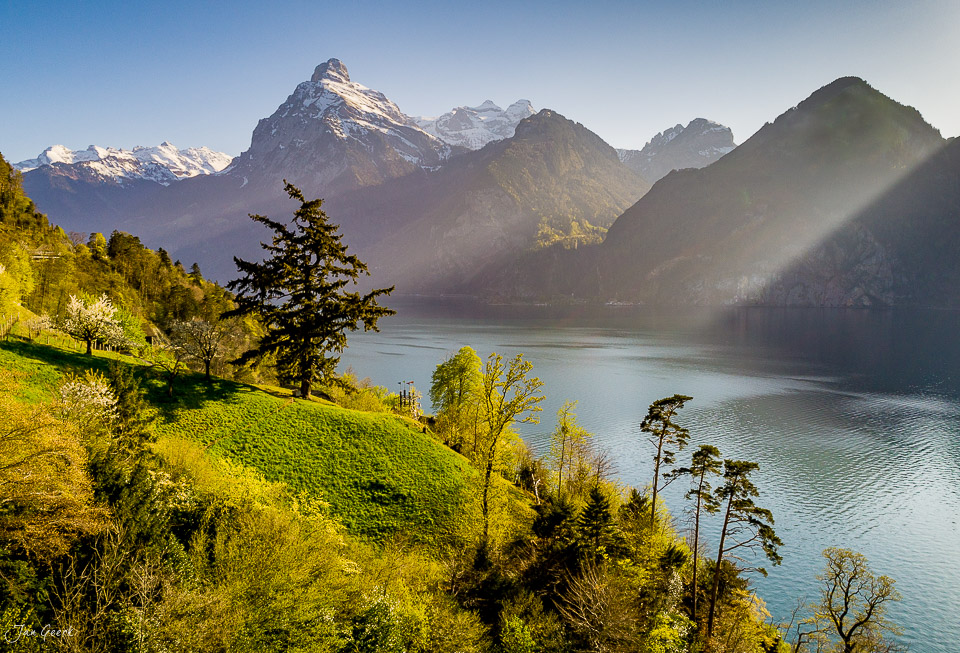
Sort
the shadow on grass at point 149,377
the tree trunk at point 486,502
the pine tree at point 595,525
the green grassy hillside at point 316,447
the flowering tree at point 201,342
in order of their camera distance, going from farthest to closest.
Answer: the flowering tree at point 201,342, the tree trunk at point 486,502, the pine tree at point 595,525, the shadow on grass at point 149,377, the green grassy hillside at point 316,447

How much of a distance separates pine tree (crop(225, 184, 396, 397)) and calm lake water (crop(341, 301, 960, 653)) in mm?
42315

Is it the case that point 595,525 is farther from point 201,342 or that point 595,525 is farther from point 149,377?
point 201,342

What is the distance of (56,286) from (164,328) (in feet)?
72.8

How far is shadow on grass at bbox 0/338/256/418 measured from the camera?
1158 inches

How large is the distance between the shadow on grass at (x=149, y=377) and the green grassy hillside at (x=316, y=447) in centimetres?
6

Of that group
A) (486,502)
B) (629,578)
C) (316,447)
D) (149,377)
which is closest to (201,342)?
(149,377)

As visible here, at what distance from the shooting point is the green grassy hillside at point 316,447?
28.6 m

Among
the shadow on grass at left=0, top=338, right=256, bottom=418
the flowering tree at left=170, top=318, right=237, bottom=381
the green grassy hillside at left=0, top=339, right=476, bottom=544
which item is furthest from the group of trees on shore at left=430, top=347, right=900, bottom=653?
the flowering tree at left=170, top=318, right=237, bottom=381

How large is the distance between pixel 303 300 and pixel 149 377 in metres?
11.8

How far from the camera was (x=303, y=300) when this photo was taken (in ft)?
118

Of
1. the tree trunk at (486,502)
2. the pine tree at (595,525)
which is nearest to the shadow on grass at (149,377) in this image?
the tree trunk at (486,502)

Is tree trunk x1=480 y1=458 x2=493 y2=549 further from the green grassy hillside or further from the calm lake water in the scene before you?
the calm lake water

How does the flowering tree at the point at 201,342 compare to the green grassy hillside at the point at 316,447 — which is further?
the flowering tree at the point at 201,342

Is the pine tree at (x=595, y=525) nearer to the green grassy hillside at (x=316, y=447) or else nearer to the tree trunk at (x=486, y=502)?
the tree trunk at (x=486, y=502)
